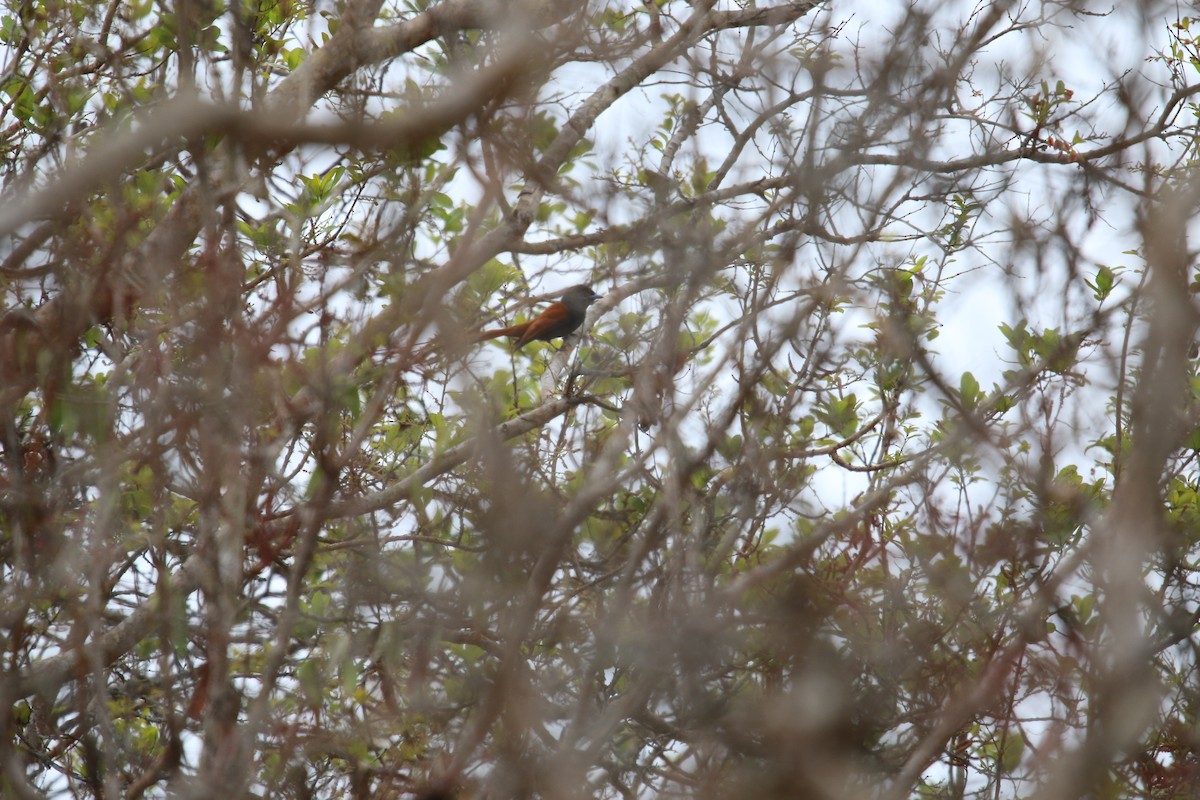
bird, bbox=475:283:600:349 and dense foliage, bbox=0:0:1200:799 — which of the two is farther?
bird, bbox=475:283:600:349

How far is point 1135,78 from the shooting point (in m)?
2.91

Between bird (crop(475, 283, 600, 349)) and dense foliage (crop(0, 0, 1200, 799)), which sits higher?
bird (crop(475, 283, 600, 349))

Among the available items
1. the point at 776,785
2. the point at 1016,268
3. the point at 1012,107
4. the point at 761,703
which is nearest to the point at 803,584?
the point at 761,703

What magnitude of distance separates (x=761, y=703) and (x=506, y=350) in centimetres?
402

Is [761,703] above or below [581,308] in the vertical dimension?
below

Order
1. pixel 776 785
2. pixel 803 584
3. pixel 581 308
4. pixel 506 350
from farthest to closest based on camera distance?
1. pixel 581 308
2. pixel 506 350
3. pixel 803 584
4. pixel 776 785

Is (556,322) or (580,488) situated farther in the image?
(556,322)

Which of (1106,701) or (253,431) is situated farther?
(253,431)

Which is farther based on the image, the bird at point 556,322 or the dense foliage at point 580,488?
the bird at point 556,322

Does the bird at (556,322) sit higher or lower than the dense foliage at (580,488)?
higher

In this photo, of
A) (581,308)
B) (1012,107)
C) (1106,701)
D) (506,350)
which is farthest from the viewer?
(581,308)

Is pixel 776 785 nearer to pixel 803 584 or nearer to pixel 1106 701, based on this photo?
pixel 1106 701

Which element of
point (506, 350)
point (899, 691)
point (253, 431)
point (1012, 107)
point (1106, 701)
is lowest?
point (1106, 701)

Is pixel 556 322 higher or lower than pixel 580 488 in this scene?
higher
